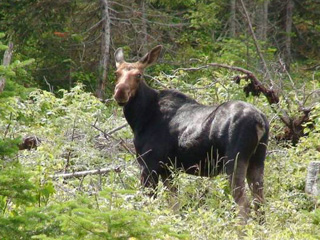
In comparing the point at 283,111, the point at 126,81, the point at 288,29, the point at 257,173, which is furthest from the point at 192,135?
the point at 288,29

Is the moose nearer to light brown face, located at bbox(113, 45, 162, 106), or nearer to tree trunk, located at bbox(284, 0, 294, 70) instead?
light brown face, located at bbox(113, 45, 162, 106)

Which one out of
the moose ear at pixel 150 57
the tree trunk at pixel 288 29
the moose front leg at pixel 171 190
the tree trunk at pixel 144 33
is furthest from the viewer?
the tree trunk at pixel 288 29

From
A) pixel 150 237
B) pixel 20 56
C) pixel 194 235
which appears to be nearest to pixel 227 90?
pixel 194 235

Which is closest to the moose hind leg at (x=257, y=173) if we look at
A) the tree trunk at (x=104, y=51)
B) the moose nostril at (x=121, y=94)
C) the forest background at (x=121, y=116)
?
the forest background at (x=121, y=116)

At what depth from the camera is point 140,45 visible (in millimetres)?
22141

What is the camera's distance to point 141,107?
38.3ft

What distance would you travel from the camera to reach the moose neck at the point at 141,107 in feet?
37.9

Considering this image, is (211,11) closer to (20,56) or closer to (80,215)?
(20,56)

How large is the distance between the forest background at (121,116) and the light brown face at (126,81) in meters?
0.84

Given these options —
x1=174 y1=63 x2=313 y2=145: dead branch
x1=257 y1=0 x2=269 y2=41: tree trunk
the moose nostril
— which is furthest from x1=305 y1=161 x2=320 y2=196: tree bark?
x1=257 y1=0 x2=269 y2=41: tree trunk

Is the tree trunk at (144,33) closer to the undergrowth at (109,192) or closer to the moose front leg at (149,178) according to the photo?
the undergrowth at (109,192)

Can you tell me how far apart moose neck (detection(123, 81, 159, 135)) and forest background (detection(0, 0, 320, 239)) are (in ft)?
1.68

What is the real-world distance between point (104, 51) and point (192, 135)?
10.7 m

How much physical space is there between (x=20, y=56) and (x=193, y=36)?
5653 millimetres
